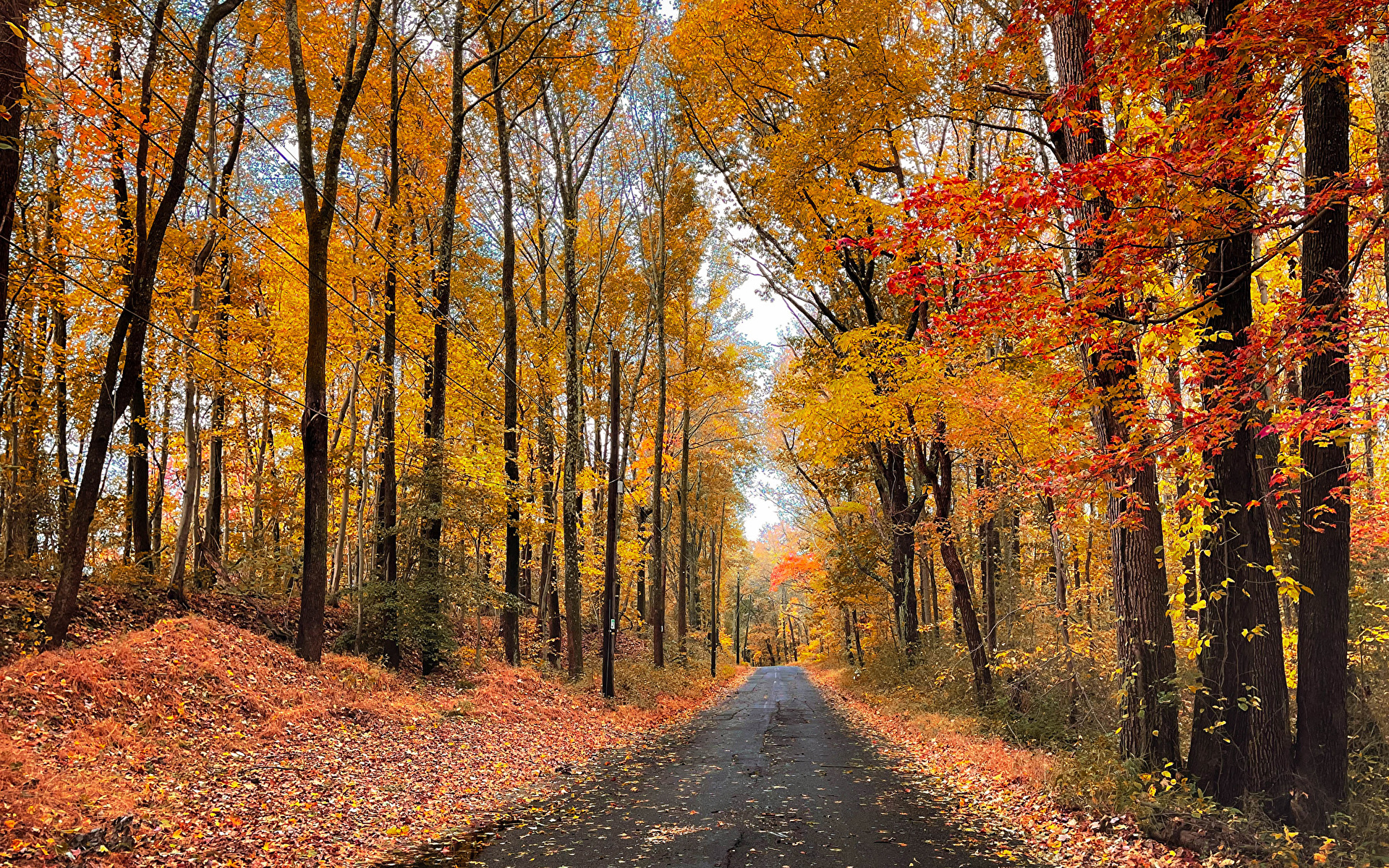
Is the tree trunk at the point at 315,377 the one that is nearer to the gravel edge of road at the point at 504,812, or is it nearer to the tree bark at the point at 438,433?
the tree bark at the point at 438,433

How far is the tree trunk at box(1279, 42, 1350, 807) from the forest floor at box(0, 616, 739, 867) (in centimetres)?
755

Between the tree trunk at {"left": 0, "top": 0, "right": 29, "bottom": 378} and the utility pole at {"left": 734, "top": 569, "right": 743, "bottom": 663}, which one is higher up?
the tree trunk at {"left": 0, "top": 0, "right": 29, "bottom": 378}

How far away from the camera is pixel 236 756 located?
729 cm

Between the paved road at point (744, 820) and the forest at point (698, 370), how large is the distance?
3.37ft

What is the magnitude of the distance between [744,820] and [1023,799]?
316 cm

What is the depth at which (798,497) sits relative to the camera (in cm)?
3309

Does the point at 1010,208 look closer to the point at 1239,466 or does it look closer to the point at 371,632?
the point at 1239,466

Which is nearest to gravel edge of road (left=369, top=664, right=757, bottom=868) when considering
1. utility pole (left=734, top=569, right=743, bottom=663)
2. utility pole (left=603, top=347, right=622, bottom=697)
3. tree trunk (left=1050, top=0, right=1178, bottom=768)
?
utility pole (left=603, top=347, right=622, bottom=697)

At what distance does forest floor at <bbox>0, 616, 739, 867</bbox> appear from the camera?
17.5ft

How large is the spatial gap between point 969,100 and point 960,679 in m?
12.0

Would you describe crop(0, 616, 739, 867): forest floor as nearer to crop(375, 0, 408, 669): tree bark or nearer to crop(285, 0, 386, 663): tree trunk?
crop(285, 0, 386, 663): tree trunk

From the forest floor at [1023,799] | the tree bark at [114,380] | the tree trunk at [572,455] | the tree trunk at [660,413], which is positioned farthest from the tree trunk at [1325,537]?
the tree trunk at [660,413]

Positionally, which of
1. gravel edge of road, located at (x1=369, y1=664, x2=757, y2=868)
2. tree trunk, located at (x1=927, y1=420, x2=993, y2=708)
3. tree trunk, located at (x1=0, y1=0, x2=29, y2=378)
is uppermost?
tree trunk, located at (x1=0, y1=0, x2=29, y2=378)

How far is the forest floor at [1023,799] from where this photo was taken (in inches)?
226
